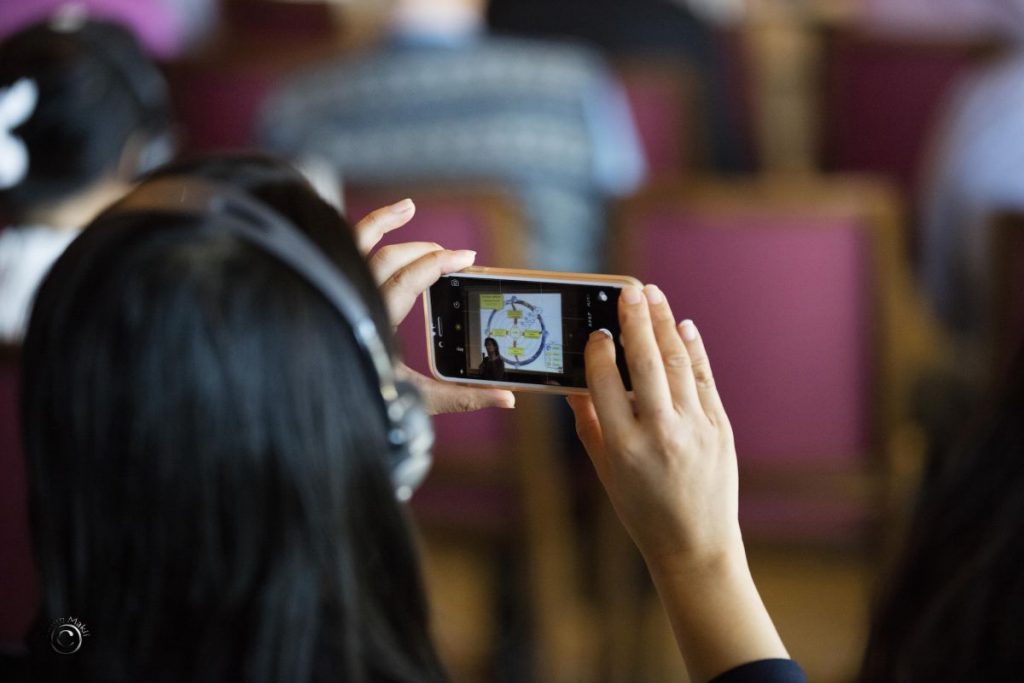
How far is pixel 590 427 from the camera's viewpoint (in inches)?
27.0

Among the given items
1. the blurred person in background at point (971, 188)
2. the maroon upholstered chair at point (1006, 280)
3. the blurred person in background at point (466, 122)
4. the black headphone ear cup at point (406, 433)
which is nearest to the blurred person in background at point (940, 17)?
the blurred person in background at point (971, 188)

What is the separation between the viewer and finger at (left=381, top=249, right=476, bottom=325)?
0.69 metres

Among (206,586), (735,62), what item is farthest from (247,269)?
(735,62)

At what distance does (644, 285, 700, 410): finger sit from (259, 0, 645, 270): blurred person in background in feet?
4.13

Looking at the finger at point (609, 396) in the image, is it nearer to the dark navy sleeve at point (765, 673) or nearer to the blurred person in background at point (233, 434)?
the blurred person in background at point (233, 434)

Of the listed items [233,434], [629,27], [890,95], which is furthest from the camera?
[629,27]

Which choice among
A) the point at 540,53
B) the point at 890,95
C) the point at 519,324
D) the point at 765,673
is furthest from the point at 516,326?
the point at 890,95

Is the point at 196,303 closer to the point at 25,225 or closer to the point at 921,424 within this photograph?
the point at 25,225

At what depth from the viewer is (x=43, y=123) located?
1.28 m

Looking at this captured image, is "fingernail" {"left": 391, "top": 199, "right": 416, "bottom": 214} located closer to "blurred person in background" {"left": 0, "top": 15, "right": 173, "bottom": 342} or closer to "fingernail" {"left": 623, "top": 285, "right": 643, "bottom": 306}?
"fingernail" {"left": 623, "top": 285, "right": 643, "bottom": 306}

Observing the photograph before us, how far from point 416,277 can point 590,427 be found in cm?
13

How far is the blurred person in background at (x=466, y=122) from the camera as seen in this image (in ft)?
6.40

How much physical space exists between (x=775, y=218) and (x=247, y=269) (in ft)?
3.49

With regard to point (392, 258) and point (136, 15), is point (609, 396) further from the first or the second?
point (136, 15)
